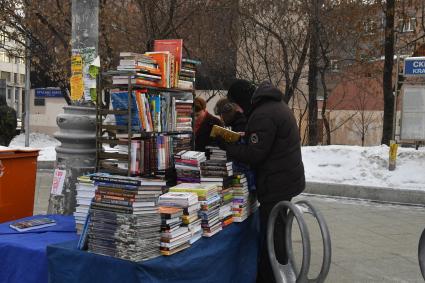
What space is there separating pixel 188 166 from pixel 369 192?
6554mm

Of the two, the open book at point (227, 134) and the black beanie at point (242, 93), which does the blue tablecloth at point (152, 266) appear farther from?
the black beanie at point (242, 93)

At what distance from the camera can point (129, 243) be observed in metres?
2.90

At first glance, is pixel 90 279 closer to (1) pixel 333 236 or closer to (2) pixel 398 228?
(1) pixel 333 236

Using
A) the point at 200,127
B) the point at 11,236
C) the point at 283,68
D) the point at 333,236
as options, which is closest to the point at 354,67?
the point at 283,68

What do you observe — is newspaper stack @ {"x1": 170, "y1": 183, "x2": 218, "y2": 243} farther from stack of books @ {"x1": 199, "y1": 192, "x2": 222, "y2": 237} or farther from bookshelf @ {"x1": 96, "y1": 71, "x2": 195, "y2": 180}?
bookshelf @ {"x1": 96, "y1": 71, "x2": 195, "y2": 180}

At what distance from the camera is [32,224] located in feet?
12.0

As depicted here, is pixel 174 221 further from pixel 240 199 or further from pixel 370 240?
pixel 370 240

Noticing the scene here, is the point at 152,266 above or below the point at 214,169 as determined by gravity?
below

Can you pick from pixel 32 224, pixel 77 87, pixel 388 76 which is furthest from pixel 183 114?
pixel 388 76

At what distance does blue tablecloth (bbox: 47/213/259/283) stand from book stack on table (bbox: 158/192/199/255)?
58 mm

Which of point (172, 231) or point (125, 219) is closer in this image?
point (125, 219)

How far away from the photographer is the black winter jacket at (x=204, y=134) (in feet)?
16.8

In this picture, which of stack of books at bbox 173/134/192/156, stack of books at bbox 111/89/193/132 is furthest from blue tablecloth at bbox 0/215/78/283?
stack of books at bbox 173/134/192/156

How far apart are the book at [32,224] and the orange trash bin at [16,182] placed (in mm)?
574
